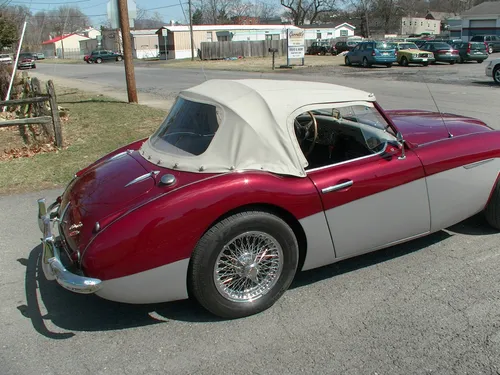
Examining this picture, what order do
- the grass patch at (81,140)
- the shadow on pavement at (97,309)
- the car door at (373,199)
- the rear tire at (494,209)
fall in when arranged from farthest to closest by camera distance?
the grass patch at (81,140), the rear tire at (494,209), the car door at (373,199), the shadow on pavement at (97,309)

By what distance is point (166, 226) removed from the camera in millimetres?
2816

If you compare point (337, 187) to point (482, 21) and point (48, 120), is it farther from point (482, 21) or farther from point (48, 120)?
point (482, 21)

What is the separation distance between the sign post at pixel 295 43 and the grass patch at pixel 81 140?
18.5 m

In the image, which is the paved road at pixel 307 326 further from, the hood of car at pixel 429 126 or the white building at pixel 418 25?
the white building at pixel 418 25

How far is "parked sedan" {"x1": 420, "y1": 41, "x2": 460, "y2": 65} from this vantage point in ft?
101

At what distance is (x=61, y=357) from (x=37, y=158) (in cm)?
574

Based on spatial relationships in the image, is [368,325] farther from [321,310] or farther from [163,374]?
[163,374]

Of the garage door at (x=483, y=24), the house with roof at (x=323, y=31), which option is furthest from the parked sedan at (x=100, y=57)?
the garage door at (x=483, y=24)

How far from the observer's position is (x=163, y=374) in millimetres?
2646

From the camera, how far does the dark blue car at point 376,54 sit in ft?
96.3

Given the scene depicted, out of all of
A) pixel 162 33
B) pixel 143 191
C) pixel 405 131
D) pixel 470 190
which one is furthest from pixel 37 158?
pixel 162 33

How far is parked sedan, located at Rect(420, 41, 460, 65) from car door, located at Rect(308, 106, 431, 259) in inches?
1205

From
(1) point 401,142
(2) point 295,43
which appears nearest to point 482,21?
(2) point 295,43

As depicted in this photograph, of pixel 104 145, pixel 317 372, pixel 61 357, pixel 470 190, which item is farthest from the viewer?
pixel 104 145
